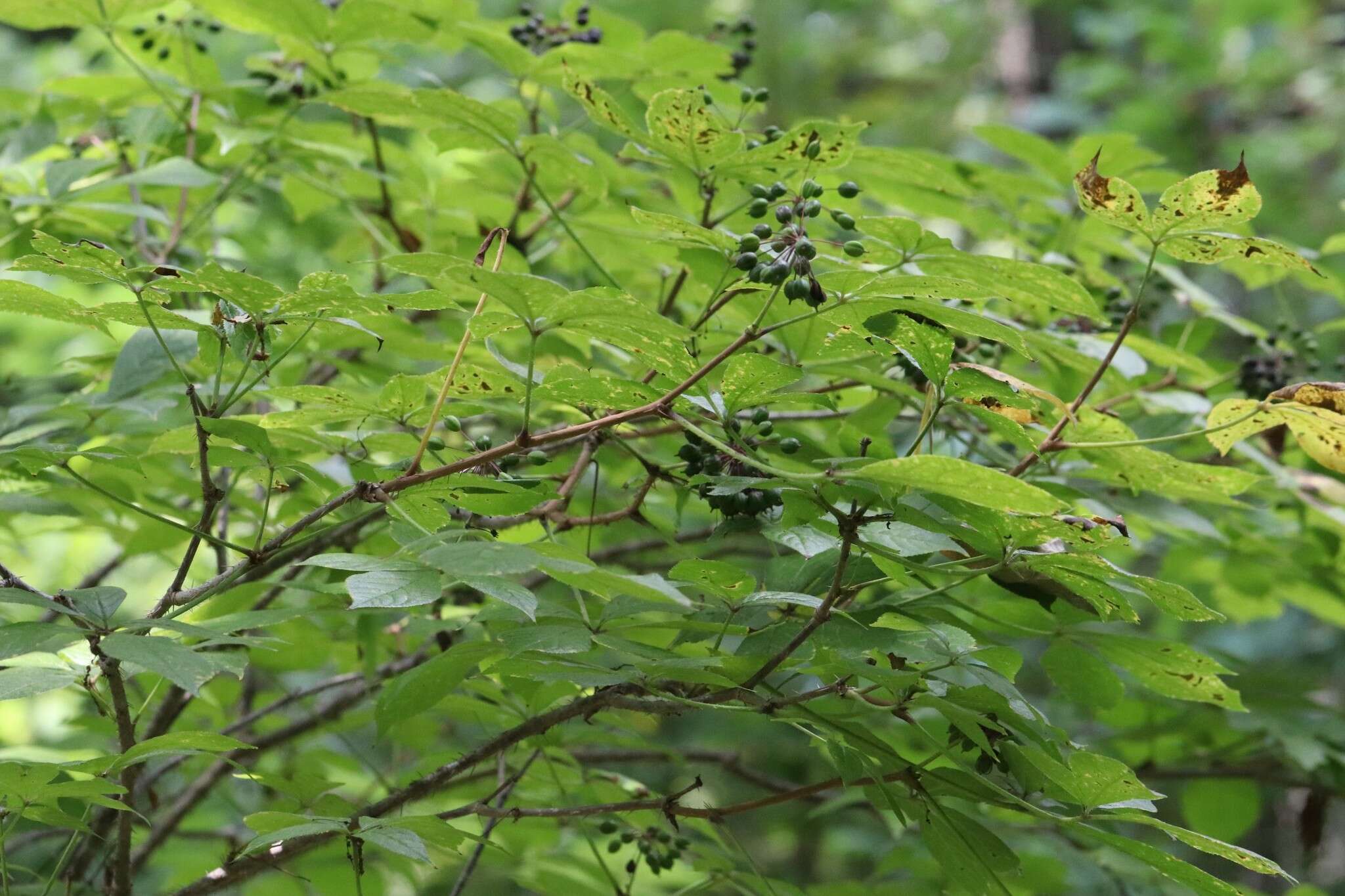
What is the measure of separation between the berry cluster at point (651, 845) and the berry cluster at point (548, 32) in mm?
1128

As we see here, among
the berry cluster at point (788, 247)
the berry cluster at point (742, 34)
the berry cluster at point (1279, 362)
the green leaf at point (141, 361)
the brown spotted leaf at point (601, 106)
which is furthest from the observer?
the berry cluster at point (742, 34)

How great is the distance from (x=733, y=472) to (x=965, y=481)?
31cm

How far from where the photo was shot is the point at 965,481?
2.71 feet

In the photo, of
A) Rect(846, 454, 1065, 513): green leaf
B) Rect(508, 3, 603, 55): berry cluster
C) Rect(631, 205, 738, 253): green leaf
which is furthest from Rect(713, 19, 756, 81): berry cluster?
Rect(846, 454, 1065, 513): green leaf

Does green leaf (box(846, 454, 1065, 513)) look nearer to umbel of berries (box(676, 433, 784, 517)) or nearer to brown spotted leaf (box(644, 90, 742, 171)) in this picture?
umbel of berries (box(676, 433, 784, 517))

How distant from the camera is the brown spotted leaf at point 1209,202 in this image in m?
1.02

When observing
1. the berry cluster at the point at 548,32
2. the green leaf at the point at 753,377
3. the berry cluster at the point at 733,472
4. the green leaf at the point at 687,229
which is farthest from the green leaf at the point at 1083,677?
the berry cluster at the point at 548,32

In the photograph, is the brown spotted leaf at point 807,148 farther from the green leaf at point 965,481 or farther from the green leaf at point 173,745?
the green leaf at point 173,745

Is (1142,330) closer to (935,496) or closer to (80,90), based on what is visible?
(935,496)

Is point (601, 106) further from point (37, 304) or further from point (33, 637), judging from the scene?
point (33, 637)

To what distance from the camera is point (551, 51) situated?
158cm

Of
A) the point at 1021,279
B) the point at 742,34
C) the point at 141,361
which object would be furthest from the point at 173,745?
the point at 742,34

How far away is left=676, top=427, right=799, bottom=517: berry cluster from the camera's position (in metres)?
1.08

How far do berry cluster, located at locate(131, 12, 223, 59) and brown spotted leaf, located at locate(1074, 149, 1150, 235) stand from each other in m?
1.37
